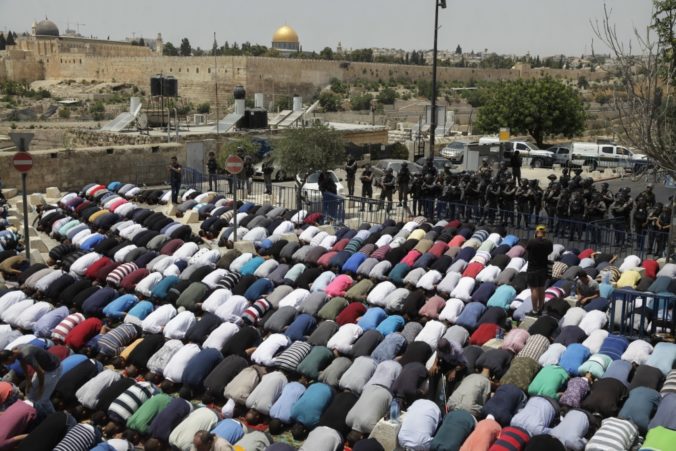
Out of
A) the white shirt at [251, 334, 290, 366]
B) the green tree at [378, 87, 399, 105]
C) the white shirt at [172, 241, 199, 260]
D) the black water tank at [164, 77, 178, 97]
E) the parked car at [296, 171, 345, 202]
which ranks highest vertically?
the black water tank at [164, 77, 178, 97]

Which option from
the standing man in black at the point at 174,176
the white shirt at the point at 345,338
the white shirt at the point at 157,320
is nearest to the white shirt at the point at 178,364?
the white shirt at the point at 157,320

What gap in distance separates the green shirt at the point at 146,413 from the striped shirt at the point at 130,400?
10 cm

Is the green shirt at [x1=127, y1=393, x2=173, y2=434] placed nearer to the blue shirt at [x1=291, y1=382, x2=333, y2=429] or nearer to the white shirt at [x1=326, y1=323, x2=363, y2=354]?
the blue shirt at [x1=291, y1=382, x2=333, y2=429]

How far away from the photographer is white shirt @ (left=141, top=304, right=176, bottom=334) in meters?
9.44

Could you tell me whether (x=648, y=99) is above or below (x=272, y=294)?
above

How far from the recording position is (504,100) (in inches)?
1499

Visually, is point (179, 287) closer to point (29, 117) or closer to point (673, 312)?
point (673, 312)

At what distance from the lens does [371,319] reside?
9289 millimetres

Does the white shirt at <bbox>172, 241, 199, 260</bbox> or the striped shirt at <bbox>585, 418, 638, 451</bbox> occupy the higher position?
the white shirt at <bbox>172, 241, 199, 260</bbox>

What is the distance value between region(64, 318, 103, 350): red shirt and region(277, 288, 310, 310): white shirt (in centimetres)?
242

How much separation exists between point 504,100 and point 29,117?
37.7m

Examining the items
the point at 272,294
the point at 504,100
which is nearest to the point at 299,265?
the point at 272,294

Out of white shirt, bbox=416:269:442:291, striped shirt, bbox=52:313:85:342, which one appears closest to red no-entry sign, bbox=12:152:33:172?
striped shirt, bbox=52:313:85:342

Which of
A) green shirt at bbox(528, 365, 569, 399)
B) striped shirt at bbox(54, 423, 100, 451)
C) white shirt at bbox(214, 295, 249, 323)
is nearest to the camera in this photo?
striped shirt at bbox(54, 423, 100, 451)
